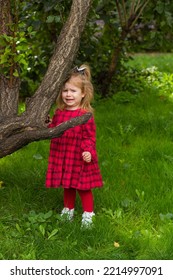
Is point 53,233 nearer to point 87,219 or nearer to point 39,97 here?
point 87,219

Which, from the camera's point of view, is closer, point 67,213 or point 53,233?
point 53,233

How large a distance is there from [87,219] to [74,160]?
0.45 metres

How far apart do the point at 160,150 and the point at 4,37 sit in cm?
216

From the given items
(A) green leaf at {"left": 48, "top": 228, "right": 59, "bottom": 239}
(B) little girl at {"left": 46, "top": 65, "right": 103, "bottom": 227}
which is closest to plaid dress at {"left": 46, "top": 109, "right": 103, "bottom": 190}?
(B) little girl at {"left": 46, "top": 65, "right": 103, "bottom": 227}

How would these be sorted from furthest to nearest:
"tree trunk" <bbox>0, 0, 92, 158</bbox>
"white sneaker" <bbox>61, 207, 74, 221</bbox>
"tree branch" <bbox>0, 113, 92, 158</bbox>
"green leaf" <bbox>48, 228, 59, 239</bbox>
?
"white sneaker" <bbox>61, 207, 74, 221</bbox> → "tree trunk" <bbox>0, 0, 92, 158</bbox> → "green leaf" <bbox>48, 228, 59, 239</bbox> → "tree branch" <bbox>0, 113, 92, 158</bbox>

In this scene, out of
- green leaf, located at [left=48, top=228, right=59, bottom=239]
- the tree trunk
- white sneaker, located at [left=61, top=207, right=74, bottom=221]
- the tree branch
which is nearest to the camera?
the tree branch

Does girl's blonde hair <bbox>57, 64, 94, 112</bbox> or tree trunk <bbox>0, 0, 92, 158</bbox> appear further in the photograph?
girl's blonde hair <bbox>57, 64, 94, 112</bbox>

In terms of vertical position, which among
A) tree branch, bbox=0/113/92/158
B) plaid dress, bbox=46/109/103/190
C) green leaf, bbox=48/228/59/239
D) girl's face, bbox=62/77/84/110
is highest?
girl's face, bbox=62/77/84/110

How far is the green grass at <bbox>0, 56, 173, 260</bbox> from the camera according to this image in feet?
12.1

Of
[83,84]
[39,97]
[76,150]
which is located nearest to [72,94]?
[83,84]

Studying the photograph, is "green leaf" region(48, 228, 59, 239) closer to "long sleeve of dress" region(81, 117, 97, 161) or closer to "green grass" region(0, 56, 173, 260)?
"green grass" region(0, 56, 173, 260)

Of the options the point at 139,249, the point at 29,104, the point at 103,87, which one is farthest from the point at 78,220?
the point at 103,87

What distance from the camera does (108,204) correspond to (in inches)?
173
